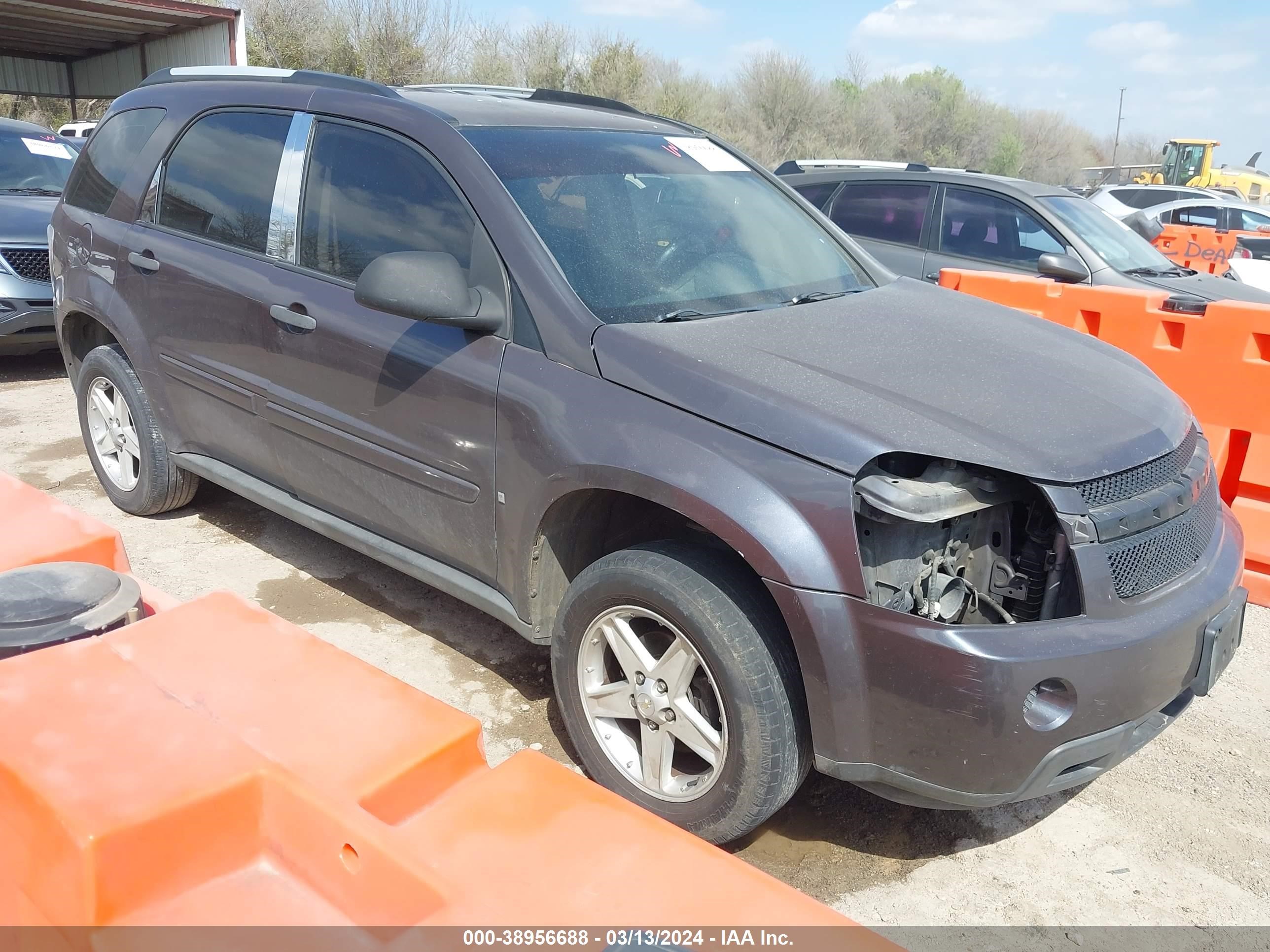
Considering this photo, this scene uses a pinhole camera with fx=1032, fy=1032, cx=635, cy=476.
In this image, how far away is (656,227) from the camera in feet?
10.7

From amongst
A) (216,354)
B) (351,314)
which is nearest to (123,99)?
(216,354)

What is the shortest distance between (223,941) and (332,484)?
2.36 m

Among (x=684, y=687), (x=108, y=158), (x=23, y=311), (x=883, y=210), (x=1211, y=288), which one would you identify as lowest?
(x=684, y=687)

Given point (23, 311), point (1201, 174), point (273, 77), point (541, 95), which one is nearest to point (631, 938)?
point (541, 95)

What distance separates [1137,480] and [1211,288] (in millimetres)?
5183

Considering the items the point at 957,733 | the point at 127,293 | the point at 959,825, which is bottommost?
the point at 959,825

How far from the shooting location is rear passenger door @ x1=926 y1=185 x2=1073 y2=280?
6.80 meters

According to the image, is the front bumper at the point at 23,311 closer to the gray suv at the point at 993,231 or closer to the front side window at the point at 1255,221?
the gray suv at the point at 993,231

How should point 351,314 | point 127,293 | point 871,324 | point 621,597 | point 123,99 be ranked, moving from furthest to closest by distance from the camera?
point 123,99, point 127,293, point 351,314, point 871,324, point 621,597

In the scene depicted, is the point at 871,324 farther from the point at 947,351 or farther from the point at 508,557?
the point at 508,557

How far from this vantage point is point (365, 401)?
10.8 ft

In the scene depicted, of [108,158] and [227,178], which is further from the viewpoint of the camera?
[108,158]

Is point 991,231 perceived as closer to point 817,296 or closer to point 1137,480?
point 817,296

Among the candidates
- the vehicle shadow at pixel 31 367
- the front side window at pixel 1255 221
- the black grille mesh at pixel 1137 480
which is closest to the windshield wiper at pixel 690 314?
the black grille mesh at pixel 1137 480
